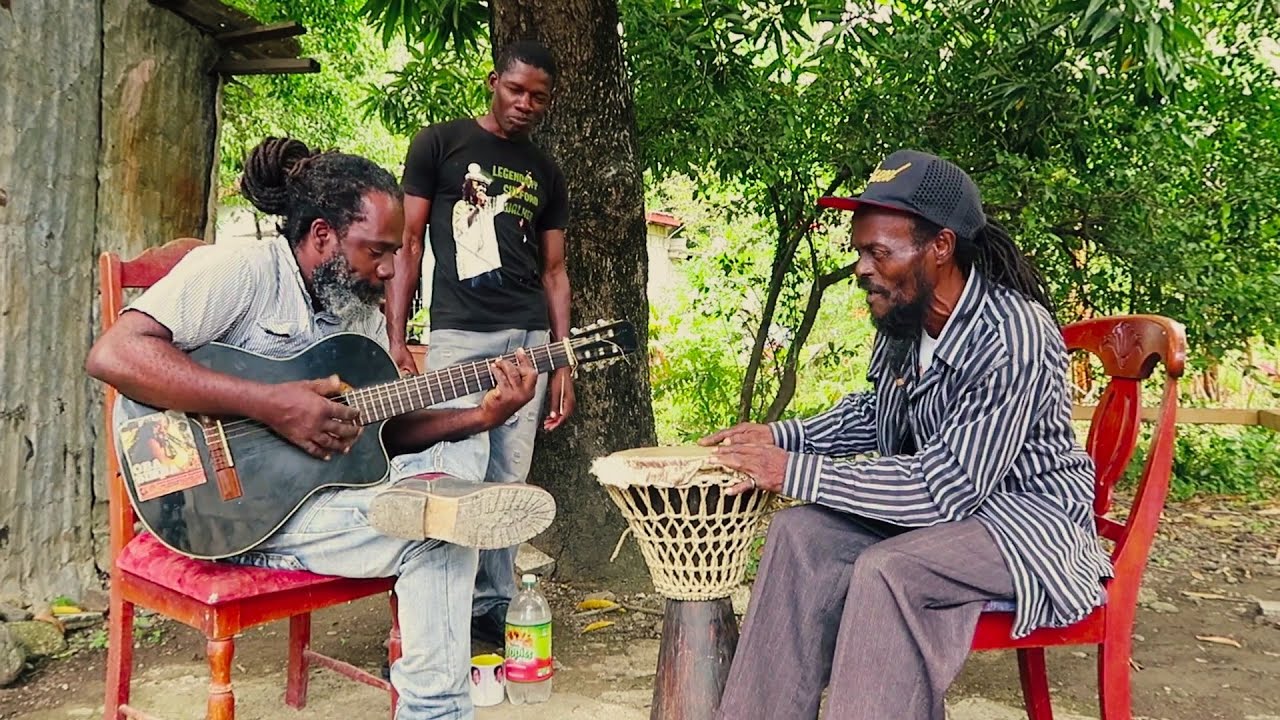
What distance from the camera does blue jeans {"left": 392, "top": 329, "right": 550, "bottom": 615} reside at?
3643 mm

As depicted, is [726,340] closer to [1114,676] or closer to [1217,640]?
[1217,640]

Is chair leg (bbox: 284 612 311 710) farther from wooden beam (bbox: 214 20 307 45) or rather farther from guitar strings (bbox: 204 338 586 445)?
wooden beam (bbox: 214 20 307 45)

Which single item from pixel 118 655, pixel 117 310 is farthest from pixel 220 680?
pixel 117 310

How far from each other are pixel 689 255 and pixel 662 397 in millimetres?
1260

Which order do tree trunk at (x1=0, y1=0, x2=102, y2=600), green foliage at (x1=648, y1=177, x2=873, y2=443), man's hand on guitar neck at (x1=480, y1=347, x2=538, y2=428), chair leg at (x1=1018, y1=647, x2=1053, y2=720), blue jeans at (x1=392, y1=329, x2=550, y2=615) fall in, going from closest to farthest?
1. chair leg at (x1=1018, y1=647, x2=1053, y2=720)
2. man's hand on guitar neck at (x1=480, y1=347, x2=538, y2=428)
3. blue jeans at (x1=392, y1=329, x2=550, y2=615)
4. tree trunk at (x1=0, y1=0, x2=102, y2=600)
5. green foliage at (x1=648, y1=177, x2=873, y2=443)

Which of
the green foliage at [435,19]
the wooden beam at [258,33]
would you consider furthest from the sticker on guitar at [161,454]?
the green foliage at [435,19]

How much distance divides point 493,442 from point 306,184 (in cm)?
137

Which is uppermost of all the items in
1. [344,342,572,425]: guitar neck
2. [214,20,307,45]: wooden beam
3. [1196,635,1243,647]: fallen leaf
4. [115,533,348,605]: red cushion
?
[214,20,307,45]: wooden beam

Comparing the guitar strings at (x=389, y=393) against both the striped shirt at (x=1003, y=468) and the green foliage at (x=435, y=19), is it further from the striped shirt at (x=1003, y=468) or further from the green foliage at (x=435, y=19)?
the green foliage at (x=435, y=19)

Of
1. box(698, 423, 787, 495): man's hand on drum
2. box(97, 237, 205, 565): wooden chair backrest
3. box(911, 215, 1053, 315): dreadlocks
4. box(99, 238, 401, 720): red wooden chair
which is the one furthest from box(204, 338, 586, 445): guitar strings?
box(911, 215, 1053, 315): dreadlocks

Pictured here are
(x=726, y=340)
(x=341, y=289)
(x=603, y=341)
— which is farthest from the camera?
(x=726, y=340)

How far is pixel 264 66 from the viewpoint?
15.4ft

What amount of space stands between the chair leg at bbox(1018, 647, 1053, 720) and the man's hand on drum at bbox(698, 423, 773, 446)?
A: 868mm

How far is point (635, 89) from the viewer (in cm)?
534
